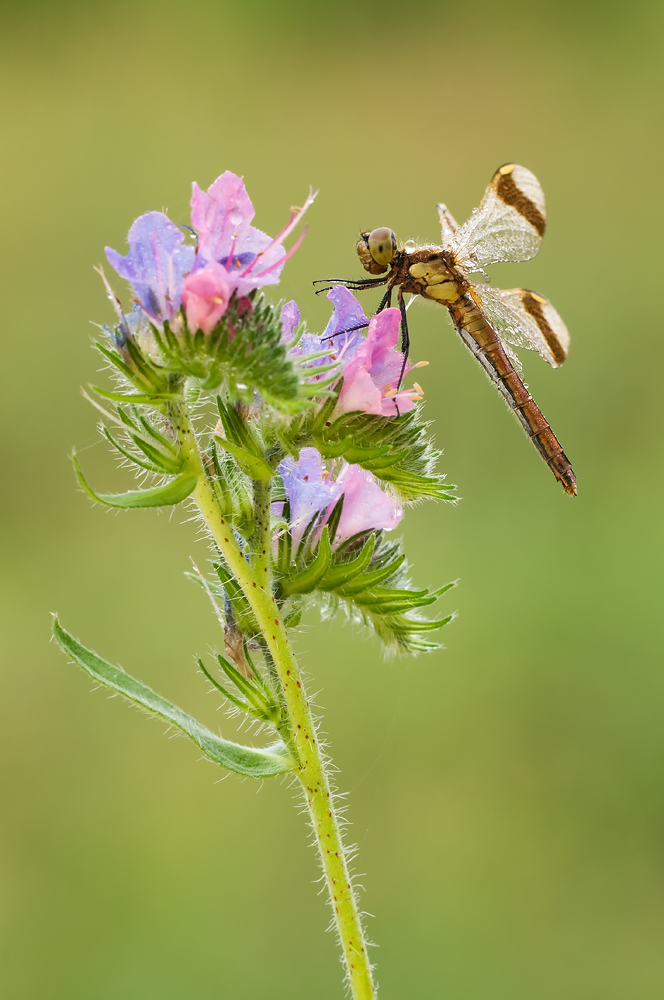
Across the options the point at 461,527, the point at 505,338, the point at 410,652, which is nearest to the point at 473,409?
the point at 461,527

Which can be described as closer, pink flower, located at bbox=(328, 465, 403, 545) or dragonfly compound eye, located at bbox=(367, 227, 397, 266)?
pink flower, located at bbox=(328, 465, 403, 545)

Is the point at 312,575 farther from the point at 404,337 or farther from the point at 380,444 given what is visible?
the point at 404,337

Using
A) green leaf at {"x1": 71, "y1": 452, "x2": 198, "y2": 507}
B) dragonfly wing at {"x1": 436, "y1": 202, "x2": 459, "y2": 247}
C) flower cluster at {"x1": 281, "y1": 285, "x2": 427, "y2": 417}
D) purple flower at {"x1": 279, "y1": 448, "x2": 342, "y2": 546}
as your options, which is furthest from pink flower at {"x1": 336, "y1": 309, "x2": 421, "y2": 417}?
dragonfly wing at {"x1": 436, "y1": 202, "x2": 459, "y2": 247}

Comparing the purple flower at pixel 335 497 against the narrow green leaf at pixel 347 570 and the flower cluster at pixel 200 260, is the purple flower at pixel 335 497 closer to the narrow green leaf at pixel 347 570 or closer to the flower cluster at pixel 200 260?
the narrow green leaf at pixel 347 570

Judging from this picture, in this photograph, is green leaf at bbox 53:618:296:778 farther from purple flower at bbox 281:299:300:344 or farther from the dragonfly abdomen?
the dragonfly abdomen

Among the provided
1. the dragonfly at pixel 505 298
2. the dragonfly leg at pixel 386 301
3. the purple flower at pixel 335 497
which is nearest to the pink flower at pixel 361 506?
the purple flower at pixel 335 497
